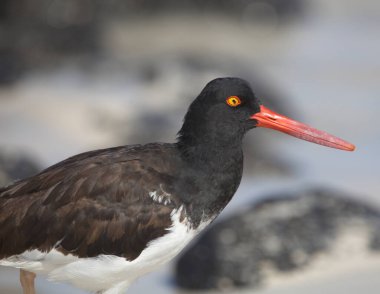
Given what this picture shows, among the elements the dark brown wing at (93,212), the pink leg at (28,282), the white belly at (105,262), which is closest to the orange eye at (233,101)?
the dark brown wing at (93,212)

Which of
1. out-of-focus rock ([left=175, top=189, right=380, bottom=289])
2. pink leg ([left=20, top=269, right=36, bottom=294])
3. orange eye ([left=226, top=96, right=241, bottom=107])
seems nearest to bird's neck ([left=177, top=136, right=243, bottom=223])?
orange eye ([left=226, top=96, right=241, bottom=107])

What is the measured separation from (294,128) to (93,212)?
1559 millimetres

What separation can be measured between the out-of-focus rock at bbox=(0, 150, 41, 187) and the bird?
2.44m

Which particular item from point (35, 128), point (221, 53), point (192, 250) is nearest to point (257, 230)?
point (192, 250)

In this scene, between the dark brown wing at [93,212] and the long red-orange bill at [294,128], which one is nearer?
the dark brown wing at [93,212]

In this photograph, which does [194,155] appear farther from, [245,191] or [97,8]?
[97,8]

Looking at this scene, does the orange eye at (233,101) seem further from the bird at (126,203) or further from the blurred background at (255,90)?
the blurred background at (255,90)

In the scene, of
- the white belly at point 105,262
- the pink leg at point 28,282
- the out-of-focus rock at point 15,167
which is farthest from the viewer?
the out-of-focus rock at point 15,167

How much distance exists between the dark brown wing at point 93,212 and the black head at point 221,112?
13.5 inches

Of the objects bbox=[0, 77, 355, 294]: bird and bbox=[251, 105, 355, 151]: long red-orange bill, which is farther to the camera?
bbox=[251, 105, 355, 151]: long red-orange bill

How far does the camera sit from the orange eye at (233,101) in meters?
6.34

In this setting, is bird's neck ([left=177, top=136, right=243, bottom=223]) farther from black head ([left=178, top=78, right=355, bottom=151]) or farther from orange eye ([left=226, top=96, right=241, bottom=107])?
orange eye ([left=226, top=96, right=241, bottom=107])

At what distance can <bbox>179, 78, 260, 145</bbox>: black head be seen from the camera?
6.33m

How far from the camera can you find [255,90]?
40.3ft
